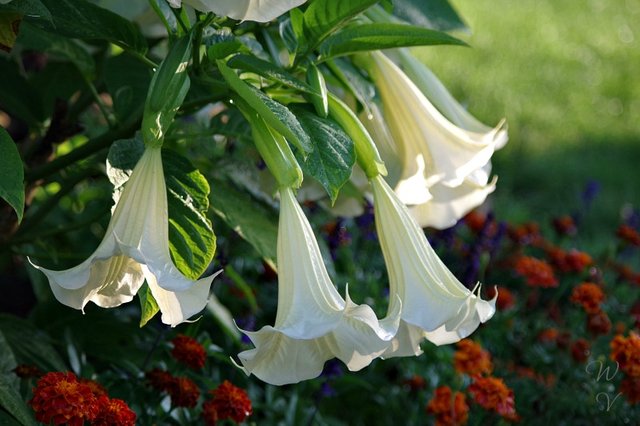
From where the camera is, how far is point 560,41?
5.80 meters

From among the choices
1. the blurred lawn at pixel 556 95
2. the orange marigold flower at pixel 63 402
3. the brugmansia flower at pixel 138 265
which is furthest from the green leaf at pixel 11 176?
the blurred lawn at pixel 556 95

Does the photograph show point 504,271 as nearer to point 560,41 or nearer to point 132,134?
point 132,134

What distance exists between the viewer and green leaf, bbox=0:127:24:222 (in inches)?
44.9

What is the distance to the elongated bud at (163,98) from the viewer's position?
1168 mm

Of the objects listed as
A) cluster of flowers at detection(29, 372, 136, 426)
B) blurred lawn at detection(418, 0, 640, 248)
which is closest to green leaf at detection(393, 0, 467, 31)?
cluster of flowers at detection(29, 372, 136, 426)

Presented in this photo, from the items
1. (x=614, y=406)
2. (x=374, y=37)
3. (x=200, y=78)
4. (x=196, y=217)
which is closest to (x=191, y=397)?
(x=196, y=217)

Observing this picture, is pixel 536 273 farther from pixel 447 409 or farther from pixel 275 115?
pixel 275 115

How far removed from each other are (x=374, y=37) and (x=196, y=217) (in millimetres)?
337

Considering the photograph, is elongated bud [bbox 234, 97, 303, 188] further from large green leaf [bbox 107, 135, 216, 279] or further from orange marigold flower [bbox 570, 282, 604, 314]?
orange marigold flower [bbox 570, 282, 604, 314]

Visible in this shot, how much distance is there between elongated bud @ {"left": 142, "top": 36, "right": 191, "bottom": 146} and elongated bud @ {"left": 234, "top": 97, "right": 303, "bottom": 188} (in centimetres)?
9

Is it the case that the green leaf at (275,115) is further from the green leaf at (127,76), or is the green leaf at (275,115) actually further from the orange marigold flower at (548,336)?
the orange marigold flower at (548,336)

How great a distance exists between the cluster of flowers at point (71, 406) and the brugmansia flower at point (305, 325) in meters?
0.25

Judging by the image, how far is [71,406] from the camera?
49.1 inches

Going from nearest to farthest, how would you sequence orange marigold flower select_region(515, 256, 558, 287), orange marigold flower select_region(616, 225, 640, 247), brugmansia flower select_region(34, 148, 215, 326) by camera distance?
1. brugmansia flower select_region(34, 148, 215, 326)
2. orange marigold flower select_region(515, 256, 558, 287)
3. orange marigold flower select_region(616, 225, 640, 247)
